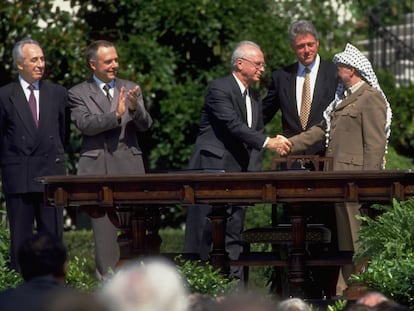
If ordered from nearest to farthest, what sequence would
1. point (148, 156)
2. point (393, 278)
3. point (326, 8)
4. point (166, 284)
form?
1. point (166, 284)
2. point (393, 278)
3. point (148, 156)
4. point (326, 8)

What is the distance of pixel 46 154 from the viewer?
1149 centimetres

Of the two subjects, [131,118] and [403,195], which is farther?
[131,118]

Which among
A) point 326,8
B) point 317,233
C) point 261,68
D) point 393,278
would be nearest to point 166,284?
point 393,278

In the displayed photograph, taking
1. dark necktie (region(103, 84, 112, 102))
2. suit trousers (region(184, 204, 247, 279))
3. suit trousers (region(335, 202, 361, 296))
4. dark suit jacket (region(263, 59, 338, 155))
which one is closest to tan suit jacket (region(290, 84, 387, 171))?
suit trousers (region(335, 202, 361, 296))

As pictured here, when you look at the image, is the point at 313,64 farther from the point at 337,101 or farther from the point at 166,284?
the point at 166,284

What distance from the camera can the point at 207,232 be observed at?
12000 millimetres

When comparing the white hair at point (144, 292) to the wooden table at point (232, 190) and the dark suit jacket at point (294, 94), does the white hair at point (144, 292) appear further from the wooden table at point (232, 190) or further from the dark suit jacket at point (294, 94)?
the dark suit jacket at point (294, 94)

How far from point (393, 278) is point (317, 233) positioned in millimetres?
1835

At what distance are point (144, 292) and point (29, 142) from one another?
18.5 ft

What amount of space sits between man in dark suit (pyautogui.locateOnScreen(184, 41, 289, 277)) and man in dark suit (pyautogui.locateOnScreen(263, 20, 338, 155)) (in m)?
0.22

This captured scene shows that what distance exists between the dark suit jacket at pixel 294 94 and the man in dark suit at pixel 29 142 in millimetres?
1797

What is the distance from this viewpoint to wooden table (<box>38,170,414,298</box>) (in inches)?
405

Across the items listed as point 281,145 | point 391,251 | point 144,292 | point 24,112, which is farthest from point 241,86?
point 144,292

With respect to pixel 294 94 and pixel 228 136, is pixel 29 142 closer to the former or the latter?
pixel 228 136
